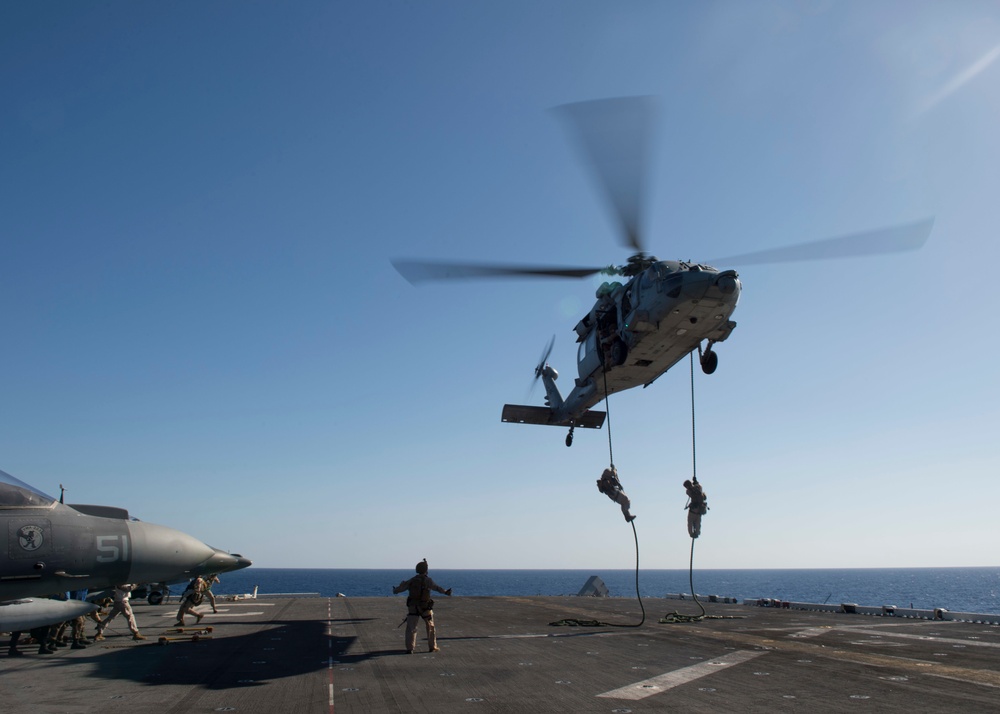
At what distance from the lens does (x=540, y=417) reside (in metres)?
27.2

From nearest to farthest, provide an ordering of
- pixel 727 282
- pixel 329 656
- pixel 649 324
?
pixel 329 656 < pixel 727 282 < pixel 649 324

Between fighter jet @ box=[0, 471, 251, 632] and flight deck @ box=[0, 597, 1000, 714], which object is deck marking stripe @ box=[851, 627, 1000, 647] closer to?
flight deck @ box=[0, 597, 1000, 714]

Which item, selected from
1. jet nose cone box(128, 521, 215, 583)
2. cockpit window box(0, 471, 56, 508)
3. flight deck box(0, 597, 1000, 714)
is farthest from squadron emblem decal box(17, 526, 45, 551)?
flight deck box(0, 597, 1000, 714)

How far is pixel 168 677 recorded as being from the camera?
11.6 m

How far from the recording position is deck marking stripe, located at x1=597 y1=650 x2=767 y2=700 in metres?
10.1

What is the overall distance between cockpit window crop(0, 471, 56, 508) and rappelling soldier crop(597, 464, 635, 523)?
1438 cm

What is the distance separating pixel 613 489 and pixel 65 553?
14.2 meters

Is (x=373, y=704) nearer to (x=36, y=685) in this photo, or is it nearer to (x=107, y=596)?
(x=36, y=685)

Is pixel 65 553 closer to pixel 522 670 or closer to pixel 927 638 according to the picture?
pixel 522 670

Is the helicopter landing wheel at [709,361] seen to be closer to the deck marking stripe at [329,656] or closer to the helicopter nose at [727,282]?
the helicopter nose at [727,282]

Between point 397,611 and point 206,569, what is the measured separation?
7649 millimetres

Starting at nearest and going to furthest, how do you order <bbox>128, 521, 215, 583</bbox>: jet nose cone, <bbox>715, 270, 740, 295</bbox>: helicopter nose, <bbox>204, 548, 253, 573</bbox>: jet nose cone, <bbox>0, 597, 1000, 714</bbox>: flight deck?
<bbox>0, 597, 1000, 714</bbox>: flight deck → <bbox>128, 521, 215, 583</bbox>: jet nose cone → <bbox>715, 270, 740, 295</bbox>: helicopter nose → <bbox>204, 548, 253, 573</bbox>: jet nose cone

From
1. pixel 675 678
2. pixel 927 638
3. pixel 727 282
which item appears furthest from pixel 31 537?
pixel 927 638

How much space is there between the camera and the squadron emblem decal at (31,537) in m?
10.9
